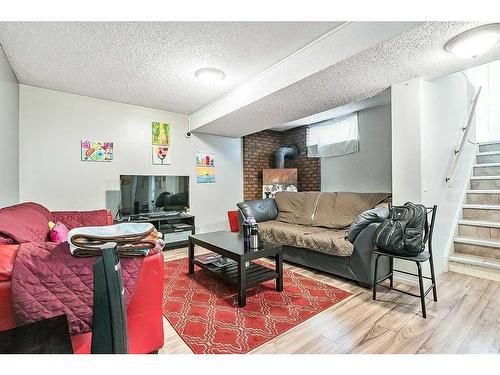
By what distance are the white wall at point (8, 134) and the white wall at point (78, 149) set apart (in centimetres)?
22

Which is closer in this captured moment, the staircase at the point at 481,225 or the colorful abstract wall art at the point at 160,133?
the staircase at the point at 481,225

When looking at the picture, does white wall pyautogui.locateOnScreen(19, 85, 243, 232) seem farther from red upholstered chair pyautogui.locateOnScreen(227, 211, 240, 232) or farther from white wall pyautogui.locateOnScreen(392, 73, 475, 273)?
white wall pyautogui.locateOnScreen(392, 73, 475, 273)

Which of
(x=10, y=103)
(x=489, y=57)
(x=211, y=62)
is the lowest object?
(x=10, y=103)

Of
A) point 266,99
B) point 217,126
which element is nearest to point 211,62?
point 266,99

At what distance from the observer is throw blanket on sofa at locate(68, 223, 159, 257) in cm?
92

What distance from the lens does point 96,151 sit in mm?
3582

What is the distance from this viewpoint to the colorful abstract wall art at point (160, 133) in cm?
408

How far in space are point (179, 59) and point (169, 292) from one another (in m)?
2.30

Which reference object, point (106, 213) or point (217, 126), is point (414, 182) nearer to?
point (217, 126)

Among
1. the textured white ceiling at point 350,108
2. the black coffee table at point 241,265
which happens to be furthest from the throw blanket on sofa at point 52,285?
the textured white ceiling at point 350,108

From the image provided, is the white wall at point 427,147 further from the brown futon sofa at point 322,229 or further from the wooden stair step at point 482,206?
the brown futon sofa at point 322,229

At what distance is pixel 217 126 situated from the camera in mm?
4125

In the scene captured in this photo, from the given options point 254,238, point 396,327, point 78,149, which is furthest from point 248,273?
point 78,149

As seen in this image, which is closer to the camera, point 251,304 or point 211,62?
point 251,304
